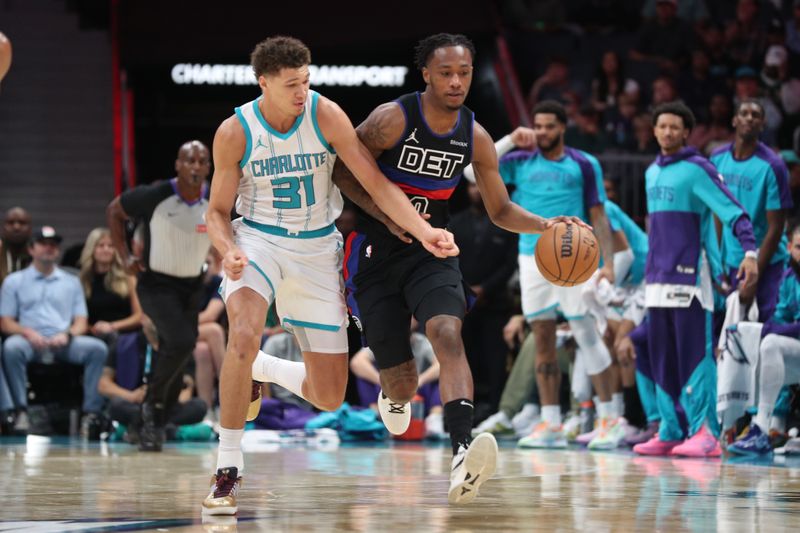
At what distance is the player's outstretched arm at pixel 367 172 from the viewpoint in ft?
16.9

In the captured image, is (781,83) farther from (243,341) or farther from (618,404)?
(243,341)

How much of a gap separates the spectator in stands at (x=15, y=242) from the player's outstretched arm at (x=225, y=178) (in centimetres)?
644

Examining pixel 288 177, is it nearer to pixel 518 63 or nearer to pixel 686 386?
pixel 686 386

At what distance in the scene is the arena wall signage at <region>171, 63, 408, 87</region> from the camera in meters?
15.6

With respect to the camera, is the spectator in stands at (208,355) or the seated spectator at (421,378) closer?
the seated spectator at (421,378)

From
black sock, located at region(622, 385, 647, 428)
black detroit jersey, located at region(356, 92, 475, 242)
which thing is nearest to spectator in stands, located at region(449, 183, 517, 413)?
black sock, located at region(622, 385, 647, 428)

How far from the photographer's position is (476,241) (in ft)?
36.7

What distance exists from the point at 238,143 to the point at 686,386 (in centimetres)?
425

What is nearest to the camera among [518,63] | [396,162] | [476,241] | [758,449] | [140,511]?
[140,511]

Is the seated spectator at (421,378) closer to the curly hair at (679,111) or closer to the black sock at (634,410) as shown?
the black sock at (634,410)

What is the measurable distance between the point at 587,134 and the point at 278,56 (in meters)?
8.11

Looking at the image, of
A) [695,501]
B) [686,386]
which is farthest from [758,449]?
[695,501]

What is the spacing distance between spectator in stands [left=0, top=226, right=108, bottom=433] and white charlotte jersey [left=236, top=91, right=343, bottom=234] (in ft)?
18.0

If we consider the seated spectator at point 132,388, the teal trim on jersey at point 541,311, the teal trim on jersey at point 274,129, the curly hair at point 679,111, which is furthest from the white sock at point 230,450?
the seated spectator at point 132,388
